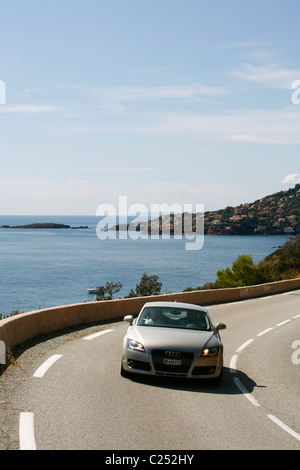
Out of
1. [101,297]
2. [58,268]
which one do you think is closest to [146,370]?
[101,297]

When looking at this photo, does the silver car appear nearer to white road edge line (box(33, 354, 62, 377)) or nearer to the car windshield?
the car windshield

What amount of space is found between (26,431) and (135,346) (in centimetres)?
309

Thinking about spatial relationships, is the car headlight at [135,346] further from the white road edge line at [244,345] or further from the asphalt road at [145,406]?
the white road edge line at [244,345]

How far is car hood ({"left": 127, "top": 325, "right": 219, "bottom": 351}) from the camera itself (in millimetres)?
8670

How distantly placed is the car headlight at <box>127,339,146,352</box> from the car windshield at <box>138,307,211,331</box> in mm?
893

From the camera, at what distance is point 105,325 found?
54.7ft

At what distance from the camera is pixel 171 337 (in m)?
8.93

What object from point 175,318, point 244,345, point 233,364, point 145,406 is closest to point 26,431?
point 145,406

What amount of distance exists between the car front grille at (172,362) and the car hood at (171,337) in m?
0.09

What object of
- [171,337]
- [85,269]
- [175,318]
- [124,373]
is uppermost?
[175,318]

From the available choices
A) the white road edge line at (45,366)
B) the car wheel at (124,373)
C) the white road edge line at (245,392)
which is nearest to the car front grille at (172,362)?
the car wheel at (124,373)

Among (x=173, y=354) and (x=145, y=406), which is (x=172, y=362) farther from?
(x=145, y=406)

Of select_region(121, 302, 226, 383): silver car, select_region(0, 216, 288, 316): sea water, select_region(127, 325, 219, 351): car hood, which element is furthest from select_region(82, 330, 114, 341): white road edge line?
select_region(0, 216, 288, 316): sea water
